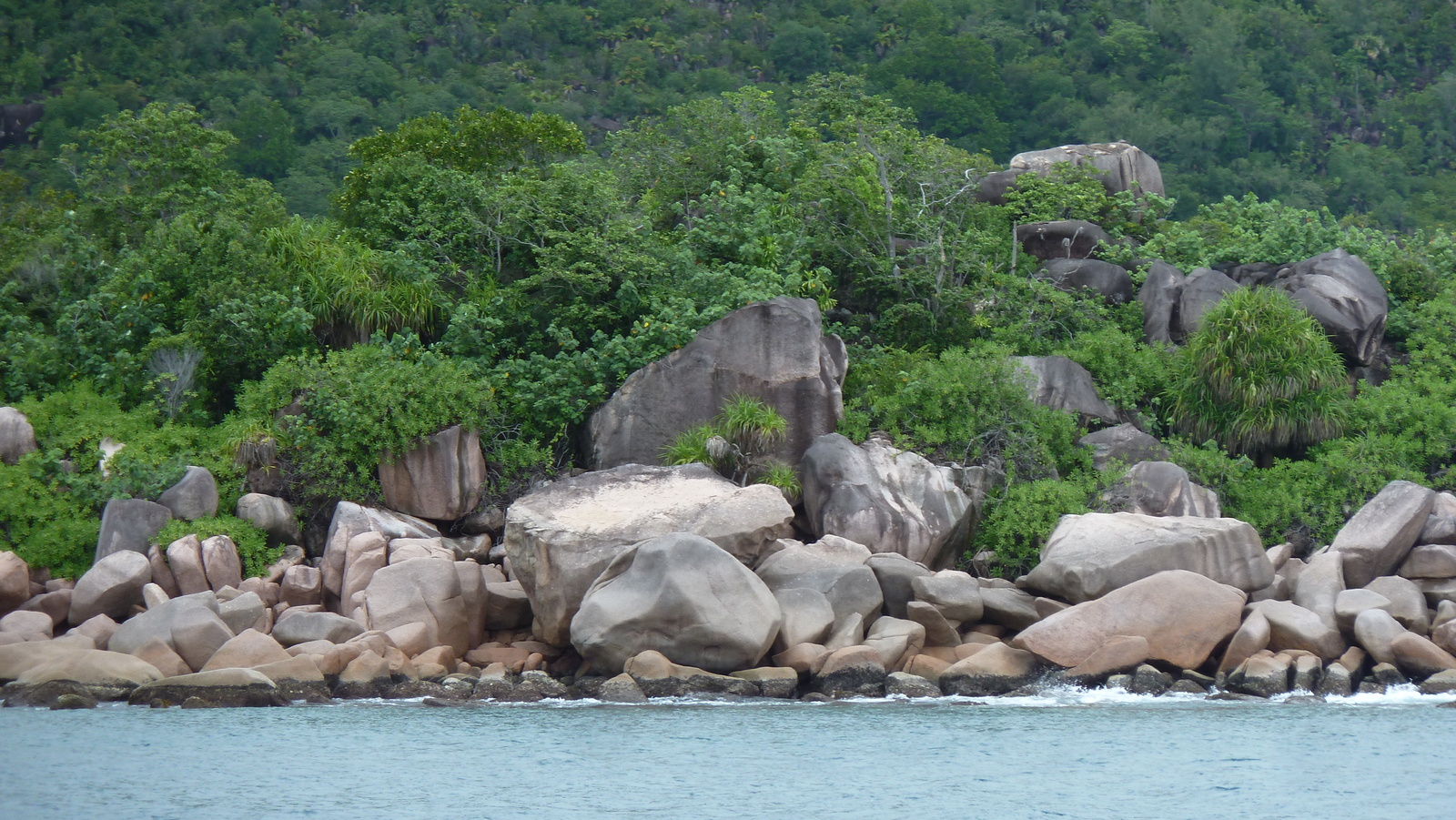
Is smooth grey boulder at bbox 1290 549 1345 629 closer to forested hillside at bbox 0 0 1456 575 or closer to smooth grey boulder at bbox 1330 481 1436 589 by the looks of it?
smooth grey boulder at bbox 1330 481 1436 589

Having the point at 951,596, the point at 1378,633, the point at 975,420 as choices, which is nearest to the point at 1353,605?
the point at 1378,633

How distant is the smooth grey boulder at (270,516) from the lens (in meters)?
19.0

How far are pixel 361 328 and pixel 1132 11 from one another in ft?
126

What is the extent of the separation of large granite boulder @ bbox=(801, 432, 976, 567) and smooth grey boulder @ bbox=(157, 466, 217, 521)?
8169mm

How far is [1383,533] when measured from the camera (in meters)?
18.0

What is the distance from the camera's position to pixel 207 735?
14.0m

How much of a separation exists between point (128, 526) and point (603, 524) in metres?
6.61

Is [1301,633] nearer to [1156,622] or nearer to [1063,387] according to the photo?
[1156,622]

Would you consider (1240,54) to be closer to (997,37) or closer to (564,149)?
(997,37)

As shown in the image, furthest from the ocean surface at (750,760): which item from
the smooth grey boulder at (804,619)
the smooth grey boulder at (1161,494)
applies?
the smooth grey boulder at (1161,494)

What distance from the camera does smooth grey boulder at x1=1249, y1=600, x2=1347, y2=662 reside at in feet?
53.2

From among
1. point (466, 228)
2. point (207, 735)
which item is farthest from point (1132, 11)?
point (207, 735)

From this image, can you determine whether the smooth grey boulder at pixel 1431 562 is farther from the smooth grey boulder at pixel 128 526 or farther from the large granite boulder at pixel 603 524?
the smooth grey boulder at pixel 128 526

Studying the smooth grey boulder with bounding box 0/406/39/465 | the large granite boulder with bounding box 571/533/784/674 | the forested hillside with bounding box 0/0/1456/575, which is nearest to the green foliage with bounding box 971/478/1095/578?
the forested hillside with bounding box 0/0/1456/575
